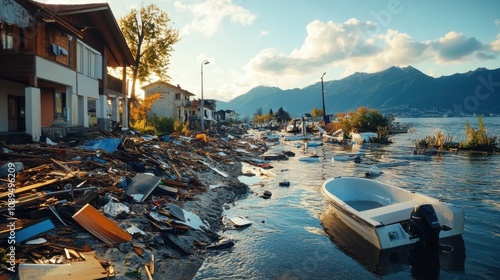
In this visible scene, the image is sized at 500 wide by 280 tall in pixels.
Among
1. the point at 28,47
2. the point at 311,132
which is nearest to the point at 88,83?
the point at 28,47

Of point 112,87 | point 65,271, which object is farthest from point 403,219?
point 112,87

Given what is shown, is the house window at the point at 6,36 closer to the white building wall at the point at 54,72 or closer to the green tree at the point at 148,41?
the white building wall at the point at 54,72

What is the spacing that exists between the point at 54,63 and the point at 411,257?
688 inches

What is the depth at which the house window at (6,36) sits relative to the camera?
44.2 ft

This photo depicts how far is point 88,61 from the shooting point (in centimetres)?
1995

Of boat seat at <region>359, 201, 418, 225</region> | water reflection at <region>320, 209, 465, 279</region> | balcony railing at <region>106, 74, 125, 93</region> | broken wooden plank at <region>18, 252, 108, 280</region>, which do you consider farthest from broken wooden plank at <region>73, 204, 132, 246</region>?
balcony railing at <region>106, 74, 125, 93</region>

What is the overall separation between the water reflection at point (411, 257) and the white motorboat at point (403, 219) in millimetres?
240

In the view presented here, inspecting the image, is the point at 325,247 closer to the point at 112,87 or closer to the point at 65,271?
the point at 65,271

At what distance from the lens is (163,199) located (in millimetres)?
8258

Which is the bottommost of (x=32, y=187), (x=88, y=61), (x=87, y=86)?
(x=32, y=187)

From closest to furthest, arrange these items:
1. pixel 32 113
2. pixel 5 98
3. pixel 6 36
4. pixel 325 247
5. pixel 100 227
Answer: pixel 100 227 → pixel 325 247 → pixel 32 113 → pixel 6 36 → pixel 5 98

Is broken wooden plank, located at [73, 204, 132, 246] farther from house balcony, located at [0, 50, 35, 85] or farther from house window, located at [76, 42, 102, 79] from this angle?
house window, located at [76, 42, 102, 79]

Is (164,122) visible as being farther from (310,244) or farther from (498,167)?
(498,167)

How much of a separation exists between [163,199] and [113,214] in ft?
6.14
